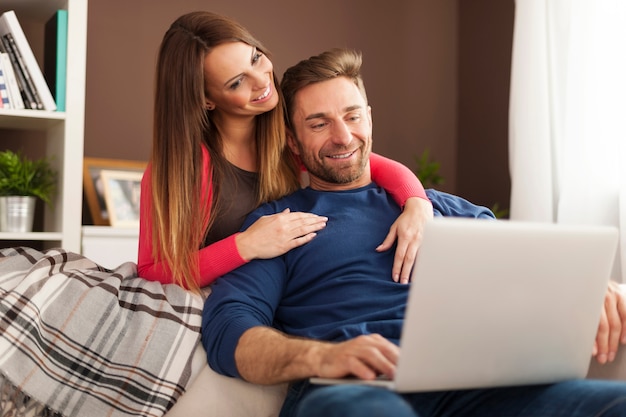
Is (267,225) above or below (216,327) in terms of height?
above

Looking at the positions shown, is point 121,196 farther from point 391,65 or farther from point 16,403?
point 16,403

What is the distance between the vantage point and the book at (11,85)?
2764 millimetres

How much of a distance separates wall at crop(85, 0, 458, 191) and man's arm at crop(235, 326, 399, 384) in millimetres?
2002

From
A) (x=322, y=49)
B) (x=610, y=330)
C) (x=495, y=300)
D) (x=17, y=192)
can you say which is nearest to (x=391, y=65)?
(x=322, y=49)

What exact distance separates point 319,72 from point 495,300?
0.94 meters

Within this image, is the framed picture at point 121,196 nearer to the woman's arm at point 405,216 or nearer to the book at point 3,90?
the book at point 3,90

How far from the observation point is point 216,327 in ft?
5.11

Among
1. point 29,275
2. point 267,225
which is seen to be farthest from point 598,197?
point 29,275

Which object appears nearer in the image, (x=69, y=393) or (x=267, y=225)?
(x=69, y=393)

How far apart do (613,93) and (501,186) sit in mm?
872

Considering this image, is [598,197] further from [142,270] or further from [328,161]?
[142,270]

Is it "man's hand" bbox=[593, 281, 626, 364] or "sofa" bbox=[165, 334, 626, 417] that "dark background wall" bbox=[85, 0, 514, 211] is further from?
"man's hand" bbox=[593, 281, 626, 364]

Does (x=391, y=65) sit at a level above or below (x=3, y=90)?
above

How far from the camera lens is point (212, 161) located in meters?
1.96
